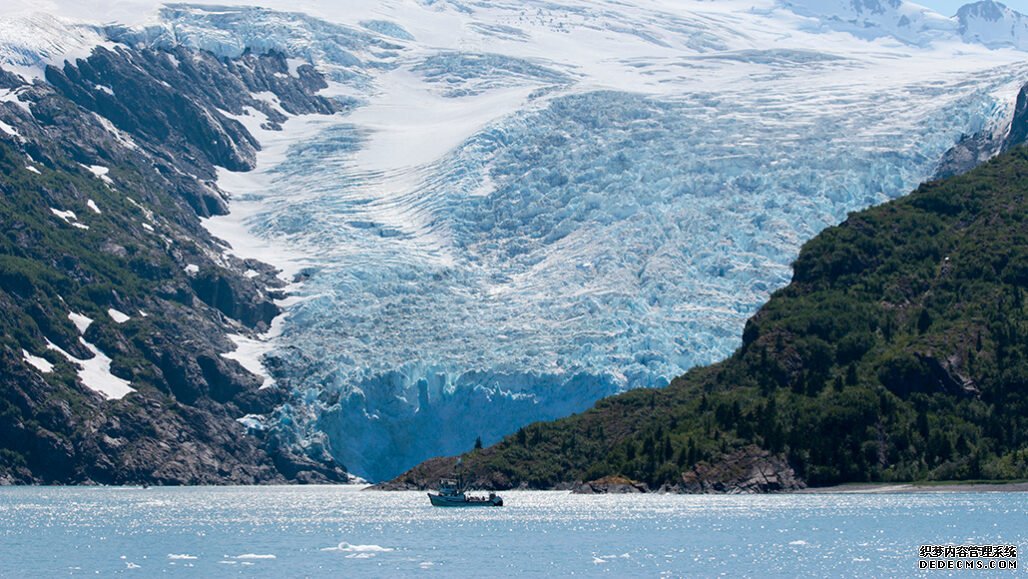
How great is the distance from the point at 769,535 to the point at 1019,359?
181 ft

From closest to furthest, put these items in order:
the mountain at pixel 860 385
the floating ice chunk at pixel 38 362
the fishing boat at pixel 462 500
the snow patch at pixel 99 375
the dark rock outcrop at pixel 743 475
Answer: the mountain at pixel 860 385 → the fishing boat at pixel 462 500 → the dark rock outcrop at pixel 743 475 → the floating ice chunk at pixel 38 362 → the snow patch at pixel 99 375

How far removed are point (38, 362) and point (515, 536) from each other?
329 ft

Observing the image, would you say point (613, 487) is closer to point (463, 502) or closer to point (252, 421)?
point (463, 502)

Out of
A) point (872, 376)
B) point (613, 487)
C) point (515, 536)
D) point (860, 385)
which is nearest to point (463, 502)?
point (613, 487)

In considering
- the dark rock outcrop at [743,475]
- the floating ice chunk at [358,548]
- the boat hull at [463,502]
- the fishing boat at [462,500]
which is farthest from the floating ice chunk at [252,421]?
the floating ice chunk at [358,548]

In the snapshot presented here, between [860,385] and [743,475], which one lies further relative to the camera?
[860,385]

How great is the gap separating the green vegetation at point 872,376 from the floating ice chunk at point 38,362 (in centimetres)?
5044

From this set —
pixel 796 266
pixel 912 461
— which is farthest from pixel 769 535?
pixel 796 266

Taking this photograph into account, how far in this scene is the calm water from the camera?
79750mm

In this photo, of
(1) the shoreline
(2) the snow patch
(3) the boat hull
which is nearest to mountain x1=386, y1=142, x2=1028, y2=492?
(1) the shoreline

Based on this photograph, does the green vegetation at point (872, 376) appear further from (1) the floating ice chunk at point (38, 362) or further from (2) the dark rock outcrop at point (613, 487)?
(1) the floating ice chunk at point (38, 362)

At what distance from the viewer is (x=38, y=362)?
187 meters

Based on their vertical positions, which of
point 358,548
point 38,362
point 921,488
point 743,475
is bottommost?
point 38,362

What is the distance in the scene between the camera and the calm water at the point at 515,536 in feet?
262
